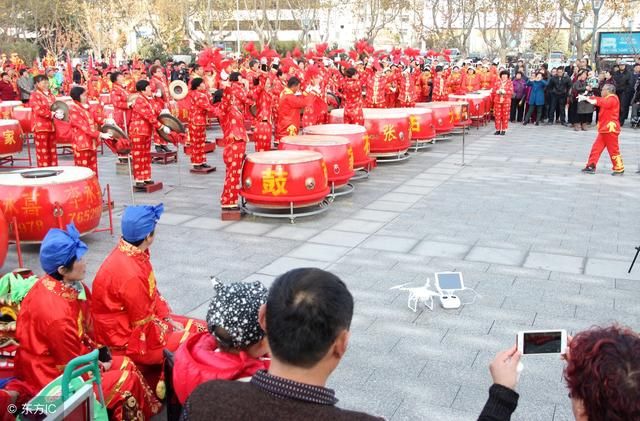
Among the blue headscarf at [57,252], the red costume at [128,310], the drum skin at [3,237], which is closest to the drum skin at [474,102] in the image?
the drum skin at [3,237]

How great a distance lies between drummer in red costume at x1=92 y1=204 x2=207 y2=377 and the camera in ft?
10.6

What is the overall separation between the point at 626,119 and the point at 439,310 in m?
14.2

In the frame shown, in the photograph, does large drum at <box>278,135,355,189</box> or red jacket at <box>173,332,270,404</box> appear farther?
large drum at <box>278,135,355,189</box>

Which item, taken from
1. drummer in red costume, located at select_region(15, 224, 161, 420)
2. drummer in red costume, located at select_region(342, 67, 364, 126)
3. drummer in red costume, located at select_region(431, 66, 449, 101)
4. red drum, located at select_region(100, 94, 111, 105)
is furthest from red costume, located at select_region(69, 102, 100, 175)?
drummer in red costume, located at select_region(431, 66, 449, 101)

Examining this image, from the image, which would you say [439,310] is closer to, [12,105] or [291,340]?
[291,340]

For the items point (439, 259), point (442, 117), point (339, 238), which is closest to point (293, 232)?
point (339, 238)

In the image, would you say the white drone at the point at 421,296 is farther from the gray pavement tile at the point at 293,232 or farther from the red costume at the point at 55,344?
the red costume at the point at 55,344

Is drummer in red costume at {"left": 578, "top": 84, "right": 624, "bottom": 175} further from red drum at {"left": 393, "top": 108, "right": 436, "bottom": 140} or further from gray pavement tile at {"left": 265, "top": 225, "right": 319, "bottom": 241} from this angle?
gray pavement tile at {"left": 265, "top": 225, "right": 319, "bottom": 241}

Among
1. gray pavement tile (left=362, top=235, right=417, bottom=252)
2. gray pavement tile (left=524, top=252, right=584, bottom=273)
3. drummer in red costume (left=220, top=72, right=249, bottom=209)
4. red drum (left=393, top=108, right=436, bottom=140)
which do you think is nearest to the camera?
gray pavement tile (left=524, top=252, right=584, bottom=273)

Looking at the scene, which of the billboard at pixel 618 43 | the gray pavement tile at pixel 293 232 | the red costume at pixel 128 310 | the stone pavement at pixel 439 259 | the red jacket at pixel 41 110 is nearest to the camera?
the red costume at pixel 128 310

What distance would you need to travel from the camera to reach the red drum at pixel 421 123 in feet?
38.7

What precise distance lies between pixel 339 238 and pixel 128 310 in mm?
3463

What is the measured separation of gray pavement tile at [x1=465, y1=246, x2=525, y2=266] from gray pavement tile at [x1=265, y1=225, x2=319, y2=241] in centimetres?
168

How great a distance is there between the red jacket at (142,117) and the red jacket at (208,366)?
674 cm
